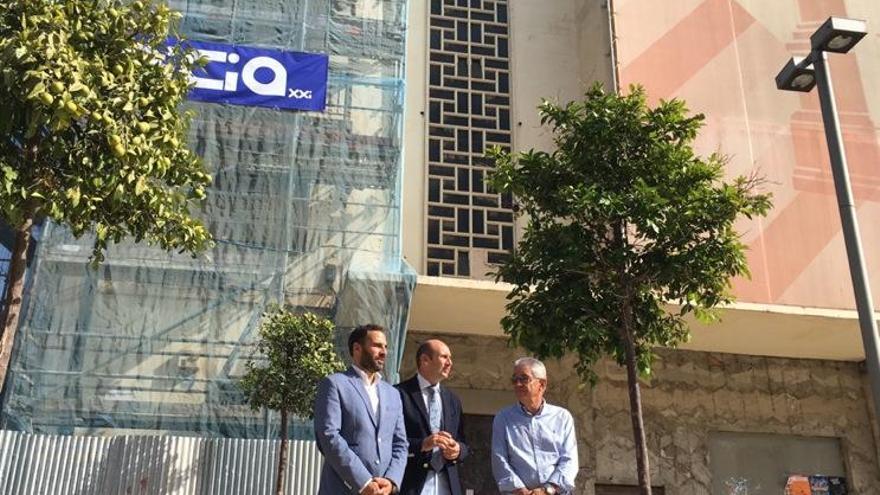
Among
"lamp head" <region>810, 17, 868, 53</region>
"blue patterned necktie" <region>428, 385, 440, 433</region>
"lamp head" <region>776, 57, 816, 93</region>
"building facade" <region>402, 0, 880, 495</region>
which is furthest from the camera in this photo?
"building facade" <region>402, 0, 880, 495</region>

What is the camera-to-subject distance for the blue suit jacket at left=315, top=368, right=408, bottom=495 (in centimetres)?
373

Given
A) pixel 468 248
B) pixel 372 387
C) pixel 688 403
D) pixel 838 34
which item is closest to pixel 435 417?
pixel 372 387

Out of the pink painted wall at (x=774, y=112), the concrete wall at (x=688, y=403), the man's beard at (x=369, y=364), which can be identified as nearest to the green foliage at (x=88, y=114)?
the man's beard at (x=369, y=364)

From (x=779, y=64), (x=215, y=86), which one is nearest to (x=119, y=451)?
(x=215, y=86)

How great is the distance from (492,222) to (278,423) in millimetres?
5134

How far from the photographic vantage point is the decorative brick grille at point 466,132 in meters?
13.0

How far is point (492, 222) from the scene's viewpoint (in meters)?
13.2

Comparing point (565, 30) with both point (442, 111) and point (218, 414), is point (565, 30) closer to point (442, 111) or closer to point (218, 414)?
point (442, 111)

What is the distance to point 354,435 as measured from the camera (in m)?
3.94

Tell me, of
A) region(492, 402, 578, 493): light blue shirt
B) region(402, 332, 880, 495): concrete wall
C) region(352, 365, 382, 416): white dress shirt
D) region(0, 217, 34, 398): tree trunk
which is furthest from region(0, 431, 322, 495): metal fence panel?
region(352, 365, 382, 416): white dress shirt

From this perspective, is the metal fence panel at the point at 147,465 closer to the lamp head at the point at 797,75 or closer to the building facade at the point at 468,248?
the building facade at the point at 468,248

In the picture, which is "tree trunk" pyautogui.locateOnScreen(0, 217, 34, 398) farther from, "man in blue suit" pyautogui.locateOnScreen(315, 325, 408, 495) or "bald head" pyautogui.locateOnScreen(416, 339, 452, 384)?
"bald head" pyautogui.locateOnScreen(416, 339, 452, 384)

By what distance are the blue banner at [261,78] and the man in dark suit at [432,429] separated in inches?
314

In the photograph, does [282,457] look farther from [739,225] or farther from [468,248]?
[739,225]
